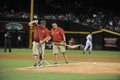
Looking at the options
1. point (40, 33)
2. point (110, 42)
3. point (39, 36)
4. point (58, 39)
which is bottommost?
point (110, 42)

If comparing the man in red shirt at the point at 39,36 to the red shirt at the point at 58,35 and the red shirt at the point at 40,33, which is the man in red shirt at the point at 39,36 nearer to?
the red shirt at the point at 40,33

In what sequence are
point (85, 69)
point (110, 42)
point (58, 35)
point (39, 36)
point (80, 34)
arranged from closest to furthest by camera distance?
point (85, 69)
point (39, 36)
point (58, 35)
point (80, 34)
point (110, 42)

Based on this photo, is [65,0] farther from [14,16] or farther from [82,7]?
[14,16]

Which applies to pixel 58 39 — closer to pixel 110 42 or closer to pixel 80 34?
pixel 80 34

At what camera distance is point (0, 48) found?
34906 millimetres

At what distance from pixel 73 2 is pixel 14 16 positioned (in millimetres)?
5916

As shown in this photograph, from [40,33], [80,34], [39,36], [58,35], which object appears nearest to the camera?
[39,36]

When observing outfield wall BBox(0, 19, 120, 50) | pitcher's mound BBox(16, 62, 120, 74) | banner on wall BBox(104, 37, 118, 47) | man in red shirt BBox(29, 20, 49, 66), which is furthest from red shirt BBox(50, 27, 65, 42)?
banner on wall BBox(104, 37, 118, 47)

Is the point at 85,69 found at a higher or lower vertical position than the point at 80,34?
lower

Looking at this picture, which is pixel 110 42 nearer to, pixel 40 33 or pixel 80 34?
pixel 80 34

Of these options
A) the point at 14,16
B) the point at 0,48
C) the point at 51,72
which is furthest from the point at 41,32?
the point at 14,16

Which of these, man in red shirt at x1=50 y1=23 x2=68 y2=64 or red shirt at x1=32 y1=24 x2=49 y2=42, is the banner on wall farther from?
red shirt at x1=32 y1=24 x2=49 y2=42

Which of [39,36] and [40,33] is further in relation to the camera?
[40,33]

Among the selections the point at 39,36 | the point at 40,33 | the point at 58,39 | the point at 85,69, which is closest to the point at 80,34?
the point at 58,39
